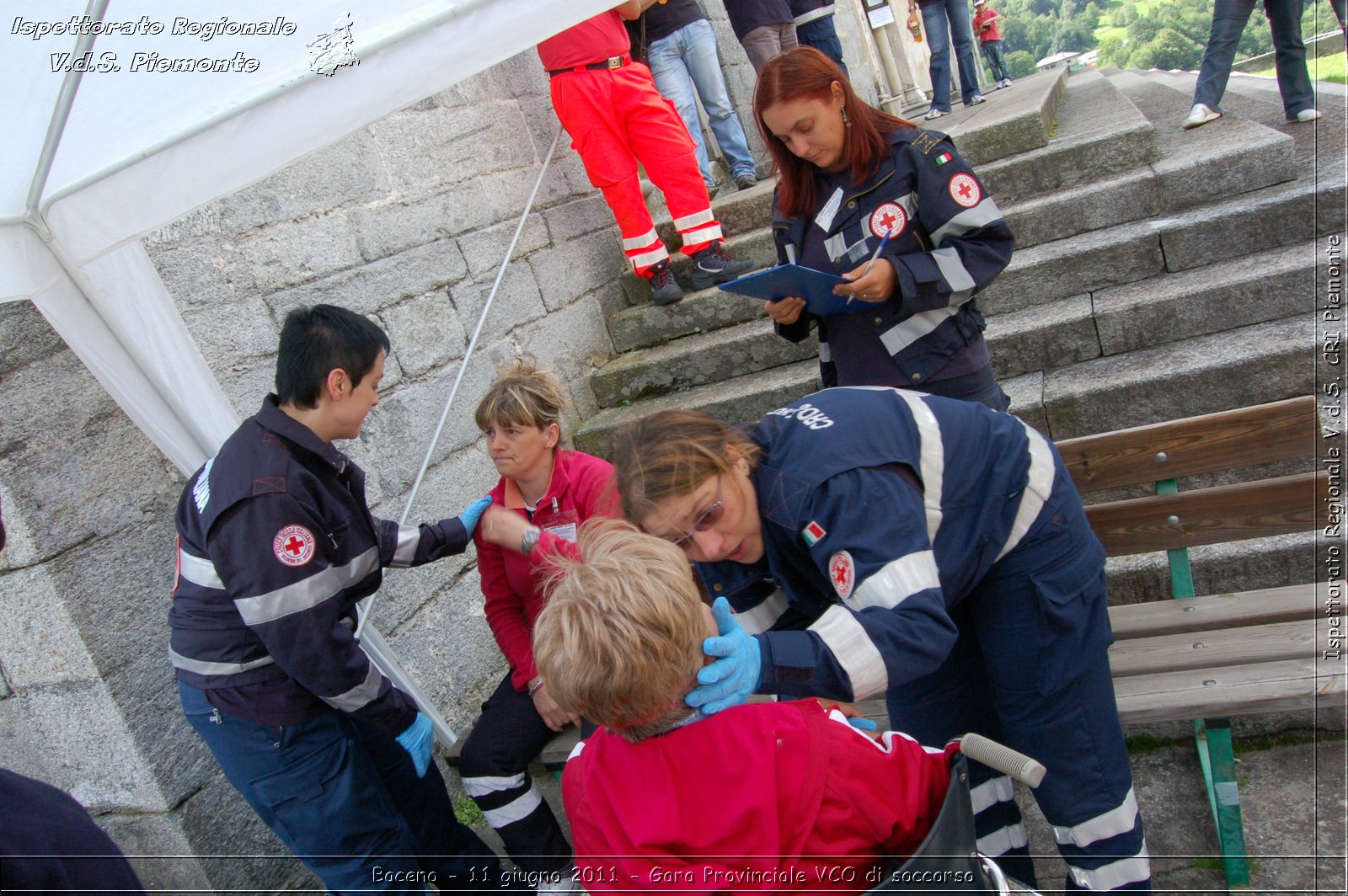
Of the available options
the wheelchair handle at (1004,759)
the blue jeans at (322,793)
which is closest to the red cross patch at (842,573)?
the wheelchair handle at (1004,759)

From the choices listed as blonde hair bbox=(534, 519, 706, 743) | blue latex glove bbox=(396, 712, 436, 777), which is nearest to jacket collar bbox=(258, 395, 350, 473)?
blue latex glove bbox=(396, 712, 436, 777)

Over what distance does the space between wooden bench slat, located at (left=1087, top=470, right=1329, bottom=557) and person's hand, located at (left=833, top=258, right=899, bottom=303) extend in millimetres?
900

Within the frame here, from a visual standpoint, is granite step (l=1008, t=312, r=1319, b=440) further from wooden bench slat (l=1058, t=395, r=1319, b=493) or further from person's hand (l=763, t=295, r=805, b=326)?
person's hand (l=763, t=295, r=805, b=326)

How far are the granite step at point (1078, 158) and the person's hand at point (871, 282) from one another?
2564mm

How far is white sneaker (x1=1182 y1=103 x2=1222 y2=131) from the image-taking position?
14.7 ft

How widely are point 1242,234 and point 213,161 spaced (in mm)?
3808

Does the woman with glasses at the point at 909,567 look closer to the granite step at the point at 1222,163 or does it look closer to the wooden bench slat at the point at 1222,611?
the wooden bench slat at the point at 1222,611

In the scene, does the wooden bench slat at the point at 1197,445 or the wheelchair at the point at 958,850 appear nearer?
the wheelchair at the point at 958,850

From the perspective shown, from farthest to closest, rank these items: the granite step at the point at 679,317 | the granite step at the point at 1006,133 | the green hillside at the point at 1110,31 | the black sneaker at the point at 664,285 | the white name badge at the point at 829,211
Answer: the green hillside at the point at 1110,31 < the black sneaker at the point at 664,285 < the granite step at the point at 679,317 < the granite step at the point at 1006,133 < the white name badge at the point at 829,211

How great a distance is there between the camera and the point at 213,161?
1854mm

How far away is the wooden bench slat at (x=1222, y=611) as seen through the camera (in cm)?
229

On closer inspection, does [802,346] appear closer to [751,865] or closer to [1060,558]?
[1060,558]

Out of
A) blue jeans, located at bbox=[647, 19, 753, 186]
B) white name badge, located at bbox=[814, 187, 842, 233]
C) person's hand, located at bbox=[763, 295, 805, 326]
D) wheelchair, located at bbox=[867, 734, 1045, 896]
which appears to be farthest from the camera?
blue jeans, located at bbox=[647, 19, 753, 186]

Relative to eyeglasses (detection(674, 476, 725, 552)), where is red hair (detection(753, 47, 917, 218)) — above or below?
above
